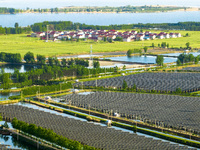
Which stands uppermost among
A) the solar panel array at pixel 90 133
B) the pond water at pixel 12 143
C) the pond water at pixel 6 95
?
the pond water at pixel 6 95

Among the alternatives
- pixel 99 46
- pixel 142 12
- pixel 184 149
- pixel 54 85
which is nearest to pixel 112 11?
pixel 142 12

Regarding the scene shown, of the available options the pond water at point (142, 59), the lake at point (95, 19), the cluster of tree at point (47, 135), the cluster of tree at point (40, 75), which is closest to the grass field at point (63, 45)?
the pond water at point (142, 59)

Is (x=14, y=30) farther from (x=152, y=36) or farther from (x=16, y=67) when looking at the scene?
(x=16, y=67)

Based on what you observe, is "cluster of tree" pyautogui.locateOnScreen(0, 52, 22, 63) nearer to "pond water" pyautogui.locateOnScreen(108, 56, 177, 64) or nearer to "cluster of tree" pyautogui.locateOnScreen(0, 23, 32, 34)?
"pond water" pyautogui.locateOnScreen(108, 56, 177, 64)

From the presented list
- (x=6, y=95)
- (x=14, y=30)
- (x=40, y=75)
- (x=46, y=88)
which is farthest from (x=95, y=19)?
(x=6, y=95)

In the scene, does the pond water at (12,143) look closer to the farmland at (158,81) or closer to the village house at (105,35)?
the farmland at (158,81)
